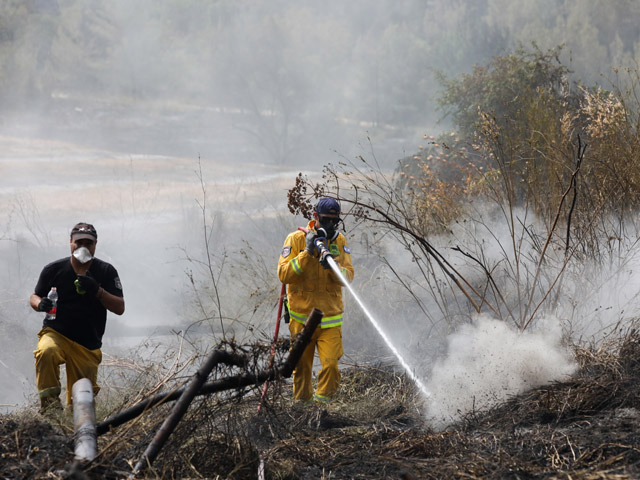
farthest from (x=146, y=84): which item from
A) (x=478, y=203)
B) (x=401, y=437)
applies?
(x=401, y=437)

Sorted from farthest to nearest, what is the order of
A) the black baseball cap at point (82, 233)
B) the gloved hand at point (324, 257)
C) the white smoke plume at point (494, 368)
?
the gloved hand at point (324, 257) < the white smoke plume at point (494, 368) < the black baseball cap at point (82, 233)

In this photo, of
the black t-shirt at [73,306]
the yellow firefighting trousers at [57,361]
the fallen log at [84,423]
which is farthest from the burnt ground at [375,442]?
the black t-shirt at [73,306]

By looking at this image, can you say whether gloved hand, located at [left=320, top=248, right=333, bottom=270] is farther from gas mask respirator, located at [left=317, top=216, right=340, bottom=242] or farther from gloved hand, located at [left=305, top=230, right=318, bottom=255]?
gas mask respirator, located at [left=317, top=216, right=340, bottom=242]

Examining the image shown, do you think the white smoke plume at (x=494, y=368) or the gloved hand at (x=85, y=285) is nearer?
the gloved hand at (x=85, y=285)

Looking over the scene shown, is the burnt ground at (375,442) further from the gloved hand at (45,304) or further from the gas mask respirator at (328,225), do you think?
the gas mask respirator at (328,225)

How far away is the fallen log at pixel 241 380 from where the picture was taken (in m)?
3.22

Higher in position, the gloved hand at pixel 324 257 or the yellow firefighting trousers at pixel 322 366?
the gloved hand at pixel 324 257

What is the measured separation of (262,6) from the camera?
32.6 meters

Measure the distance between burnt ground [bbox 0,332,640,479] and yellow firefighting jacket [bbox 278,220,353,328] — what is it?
31.7 inches

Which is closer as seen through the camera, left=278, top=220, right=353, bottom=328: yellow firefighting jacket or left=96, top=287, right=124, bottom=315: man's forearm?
left=96, top=287, right=124, bottom=315: man's forearm

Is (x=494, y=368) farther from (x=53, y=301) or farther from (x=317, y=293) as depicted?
(x=53, y=301)

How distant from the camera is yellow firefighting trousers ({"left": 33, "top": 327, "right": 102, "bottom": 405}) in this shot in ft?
13.8

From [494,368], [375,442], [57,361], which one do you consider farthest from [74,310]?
[494,368]

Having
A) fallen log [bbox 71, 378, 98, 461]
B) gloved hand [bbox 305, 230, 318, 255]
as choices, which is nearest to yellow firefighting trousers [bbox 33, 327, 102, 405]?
fallen log [bbox 71, 378, 98, 461]
